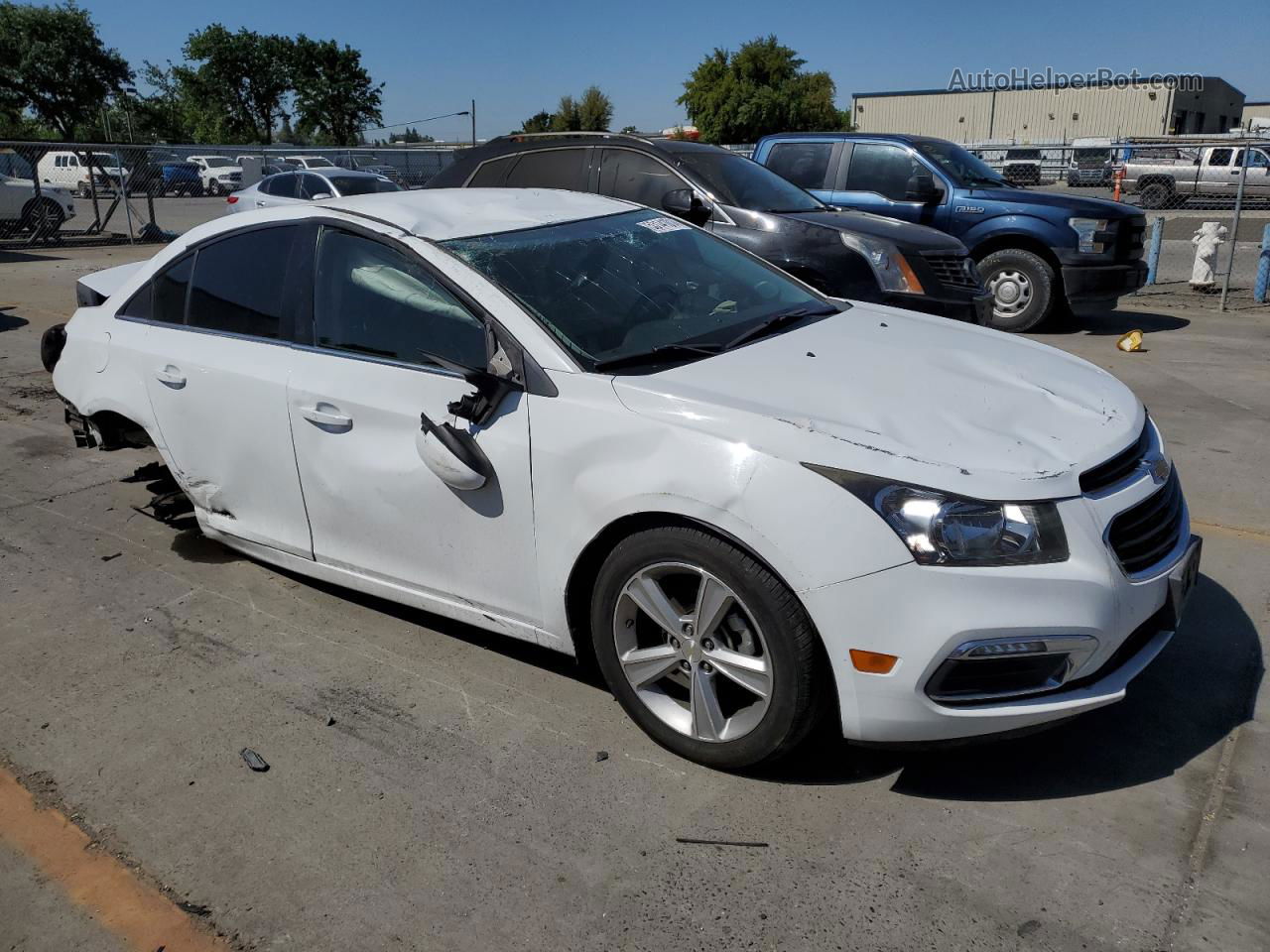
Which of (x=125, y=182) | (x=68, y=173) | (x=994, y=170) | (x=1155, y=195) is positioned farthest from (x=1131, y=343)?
(x=68, y=173)

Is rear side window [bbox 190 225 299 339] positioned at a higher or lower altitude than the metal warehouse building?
lower

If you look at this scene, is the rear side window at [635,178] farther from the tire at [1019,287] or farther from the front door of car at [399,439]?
the front door of car at [399,439]

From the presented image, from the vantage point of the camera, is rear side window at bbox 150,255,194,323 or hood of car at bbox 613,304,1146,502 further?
rear side window at bbox 150,255,194,323

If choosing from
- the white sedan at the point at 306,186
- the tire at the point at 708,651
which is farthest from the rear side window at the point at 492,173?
the white sedan at the point at 306,186

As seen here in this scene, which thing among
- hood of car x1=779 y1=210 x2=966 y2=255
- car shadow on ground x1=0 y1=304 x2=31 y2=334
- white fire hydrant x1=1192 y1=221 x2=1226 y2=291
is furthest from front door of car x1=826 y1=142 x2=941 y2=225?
car shadow on ground x1=0 y1=304 x2=31 y2=334

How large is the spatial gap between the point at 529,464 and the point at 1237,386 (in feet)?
→ 21.8

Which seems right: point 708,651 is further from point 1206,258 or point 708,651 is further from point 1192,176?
point 1192,176

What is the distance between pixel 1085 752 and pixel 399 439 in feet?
7.81

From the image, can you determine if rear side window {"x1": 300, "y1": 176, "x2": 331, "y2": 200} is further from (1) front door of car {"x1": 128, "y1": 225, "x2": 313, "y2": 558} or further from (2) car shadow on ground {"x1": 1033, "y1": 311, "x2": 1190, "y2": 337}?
(1) front door of car {"x1": 128, "y1": 225, "x2": 313, "y2": 558}

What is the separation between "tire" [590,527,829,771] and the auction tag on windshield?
1703 mm

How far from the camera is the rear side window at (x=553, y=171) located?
824 centimetres

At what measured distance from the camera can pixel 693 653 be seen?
3.05m

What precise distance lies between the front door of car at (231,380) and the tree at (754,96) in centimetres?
6353

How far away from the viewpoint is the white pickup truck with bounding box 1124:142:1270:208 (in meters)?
27.1
